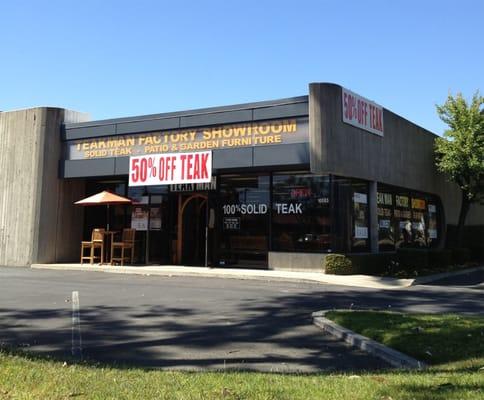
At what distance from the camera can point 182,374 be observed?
5.50 metres

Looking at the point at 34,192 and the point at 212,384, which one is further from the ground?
the point at 34,192

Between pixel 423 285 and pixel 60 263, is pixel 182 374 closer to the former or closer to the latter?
pixel 423 285

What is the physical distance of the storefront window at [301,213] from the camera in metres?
17.7

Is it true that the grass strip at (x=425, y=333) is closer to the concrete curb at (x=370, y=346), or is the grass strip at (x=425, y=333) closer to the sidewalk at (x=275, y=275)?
the concrete curb at (x=370, y=346)

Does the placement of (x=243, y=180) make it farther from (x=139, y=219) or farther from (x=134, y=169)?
(x=139, y=219)

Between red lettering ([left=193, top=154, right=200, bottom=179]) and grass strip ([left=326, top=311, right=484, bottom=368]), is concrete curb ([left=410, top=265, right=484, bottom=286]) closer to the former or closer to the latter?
grass strip ([left=326, top=311, right=484, bottom=368])

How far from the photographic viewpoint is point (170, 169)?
18.8 m

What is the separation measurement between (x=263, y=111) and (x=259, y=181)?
2624 mm

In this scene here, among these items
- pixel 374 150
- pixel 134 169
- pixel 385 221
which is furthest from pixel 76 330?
pixel 385 221

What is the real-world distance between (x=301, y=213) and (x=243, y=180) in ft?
8.35

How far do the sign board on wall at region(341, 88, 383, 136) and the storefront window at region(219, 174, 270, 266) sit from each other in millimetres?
3445

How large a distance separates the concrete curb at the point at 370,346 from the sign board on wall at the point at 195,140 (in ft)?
29.8

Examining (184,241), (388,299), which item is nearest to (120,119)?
(184,241)

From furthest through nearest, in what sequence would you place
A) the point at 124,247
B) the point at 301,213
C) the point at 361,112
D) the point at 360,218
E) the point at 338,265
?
the point at 124,247, the point at 360,218, the point at 361,112, the point at 301,213, the point at 338,265
